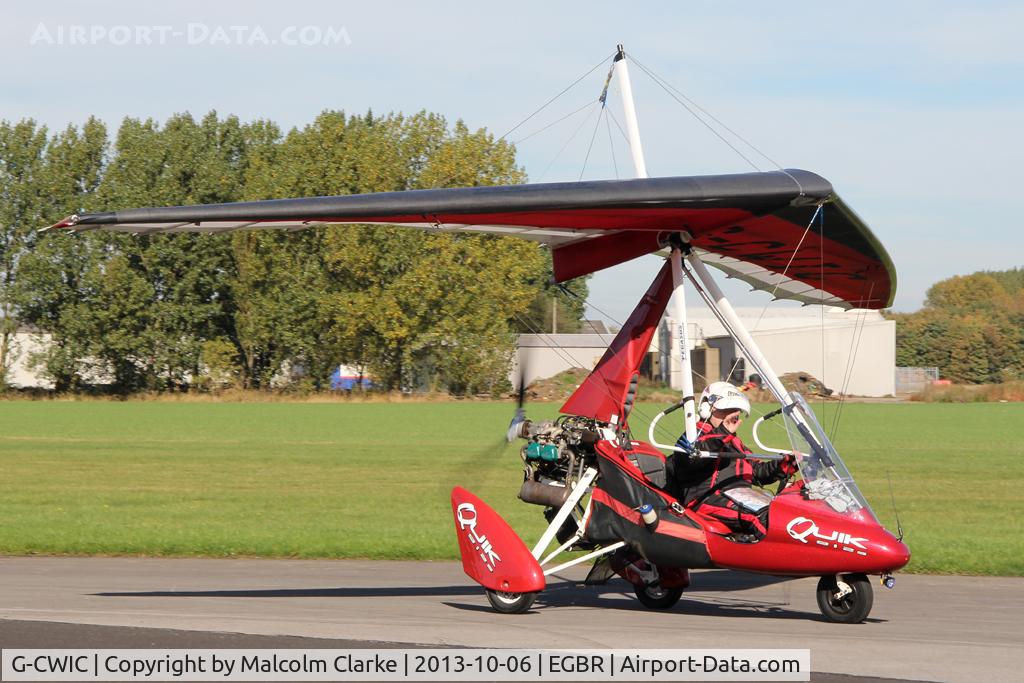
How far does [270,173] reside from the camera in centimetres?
6775

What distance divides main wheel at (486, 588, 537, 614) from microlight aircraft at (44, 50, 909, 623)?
0.01 m

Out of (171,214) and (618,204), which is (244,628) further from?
(618,204)

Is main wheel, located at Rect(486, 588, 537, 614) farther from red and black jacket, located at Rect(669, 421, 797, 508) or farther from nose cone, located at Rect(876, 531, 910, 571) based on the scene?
nose cone, located at Rect(876, 531, 910, 571)

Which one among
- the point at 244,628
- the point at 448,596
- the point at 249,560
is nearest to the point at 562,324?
the point at 448,596

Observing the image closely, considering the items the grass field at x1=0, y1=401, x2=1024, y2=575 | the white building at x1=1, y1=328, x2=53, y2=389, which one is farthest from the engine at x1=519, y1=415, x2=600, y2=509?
the white building at x1=1, y1=328, x2=53, y2=389

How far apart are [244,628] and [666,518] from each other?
10.7ft

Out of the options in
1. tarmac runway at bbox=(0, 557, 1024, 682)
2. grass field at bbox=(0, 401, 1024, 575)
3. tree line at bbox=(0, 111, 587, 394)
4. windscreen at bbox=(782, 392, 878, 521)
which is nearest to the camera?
tarmac runway at bbox=(0, 557, 1024, 682)

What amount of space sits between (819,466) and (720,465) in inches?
31.4

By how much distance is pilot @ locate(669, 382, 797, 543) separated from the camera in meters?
9.44

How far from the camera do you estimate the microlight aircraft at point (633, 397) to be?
8.96 metres

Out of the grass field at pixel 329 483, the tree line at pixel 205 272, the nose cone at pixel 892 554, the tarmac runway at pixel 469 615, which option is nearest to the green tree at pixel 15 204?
the tree line at pixel 205 272

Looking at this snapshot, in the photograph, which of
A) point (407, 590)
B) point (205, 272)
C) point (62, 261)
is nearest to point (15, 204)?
point (62, 261)

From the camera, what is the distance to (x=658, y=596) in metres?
10.1

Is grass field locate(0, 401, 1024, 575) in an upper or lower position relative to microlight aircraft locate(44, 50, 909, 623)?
lower
